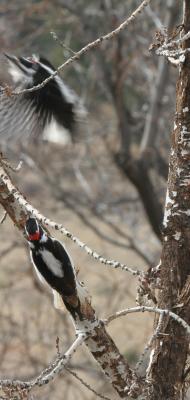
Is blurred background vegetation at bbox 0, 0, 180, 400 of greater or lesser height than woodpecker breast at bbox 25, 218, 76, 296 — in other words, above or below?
above

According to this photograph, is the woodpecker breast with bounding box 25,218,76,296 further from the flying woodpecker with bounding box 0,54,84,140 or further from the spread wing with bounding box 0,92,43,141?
the spread wing with bounding box 0,92,43,141

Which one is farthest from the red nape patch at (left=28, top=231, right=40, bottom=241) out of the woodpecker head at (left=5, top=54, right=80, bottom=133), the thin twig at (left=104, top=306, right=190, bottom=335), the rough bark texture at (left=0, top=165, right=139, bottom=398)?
the woodpecker head at (left=5, top=54, right=80, bottom=133)

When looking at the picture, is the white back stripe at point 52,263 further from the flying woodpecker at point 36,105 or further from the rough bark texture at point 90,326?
the flying woodpecker at point 36,105

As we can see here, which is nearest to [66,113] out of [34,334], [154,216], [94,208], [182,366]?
[182,366]

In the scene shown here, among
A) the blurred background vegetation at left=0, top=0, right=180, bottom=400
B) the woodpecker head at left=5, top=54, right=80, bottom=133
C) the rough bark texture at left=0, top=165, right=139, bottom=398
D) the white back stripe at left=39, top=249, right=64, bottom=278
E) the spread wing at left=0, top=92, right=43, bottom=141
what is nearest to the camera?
the white back stripe at left=39, top=249, right=64, bottom=278

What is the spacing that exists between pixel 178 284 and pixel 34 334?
6528 millimetres

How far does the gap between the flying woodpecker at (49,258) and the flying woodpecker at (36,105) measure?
36.4 inches

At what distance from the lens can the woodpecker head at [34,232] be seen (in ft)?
6.57

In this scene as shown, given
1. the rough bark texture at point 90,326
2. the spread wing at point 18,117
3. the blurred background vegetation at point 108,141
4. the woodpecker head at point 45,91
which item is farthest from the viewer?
the blurred background vegetation at point 108,141

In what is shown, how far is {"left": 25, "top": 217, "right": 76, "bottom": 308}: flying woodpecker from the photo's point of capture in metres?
2.00

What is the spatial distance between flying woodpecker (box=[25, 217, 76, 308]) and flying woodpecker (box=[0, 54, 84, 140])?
92 centimetres

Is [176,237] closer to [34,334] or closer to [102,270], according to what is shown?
[34,334]

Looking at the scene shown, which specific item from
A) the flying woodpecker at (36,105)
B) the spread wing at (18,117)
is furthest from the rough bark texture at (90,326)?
the spread wing at (18,117)

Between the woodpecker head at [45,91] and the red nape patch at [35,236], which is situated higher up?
the woodpecker head at [45,91]
